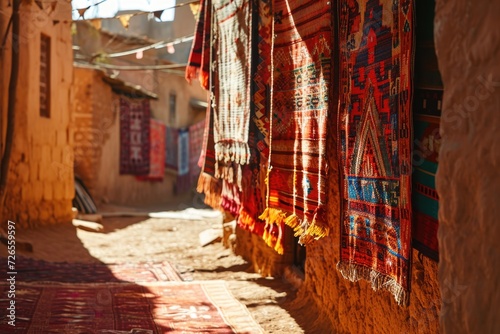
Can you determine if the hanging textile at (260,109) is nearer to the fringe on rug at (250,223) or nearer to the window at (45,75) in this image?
the fringe on rug at (250,223)

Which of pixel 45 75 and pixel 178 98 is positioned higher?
pixel 178 98

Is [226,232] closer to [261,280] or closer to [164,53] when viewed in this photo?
[261,280]

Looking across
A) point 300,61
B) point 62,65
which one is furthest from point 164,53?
point 300,61

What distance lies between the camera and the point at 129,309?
5797mm

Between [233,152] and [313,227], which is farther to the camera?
[233,152]

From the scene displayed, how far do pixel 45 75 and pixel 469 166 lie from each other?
9.62 m

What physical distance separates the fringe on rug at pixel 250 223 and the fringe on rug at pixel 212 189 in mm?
924

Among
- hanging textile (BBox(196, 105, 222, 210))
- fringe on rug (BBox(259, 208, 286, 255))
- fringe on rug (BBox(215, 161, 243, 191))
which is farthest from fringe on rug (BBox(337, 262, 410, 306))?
hanging textile (BBox(196, 105, 222, 210))

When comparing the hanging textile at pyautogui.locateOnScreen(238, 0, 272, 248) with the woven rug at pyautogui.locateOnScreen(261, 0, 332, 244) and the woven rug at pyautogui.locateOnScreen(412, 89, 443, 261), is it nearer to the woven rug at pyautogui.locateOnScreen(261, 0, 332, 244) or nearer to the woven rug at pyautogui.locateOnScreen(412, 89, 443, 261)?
the woven rug at pyautogui.locateOnScreen(261, 0, 332, 244)

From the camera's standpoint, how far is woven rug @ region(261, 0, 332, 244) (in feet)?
14.9

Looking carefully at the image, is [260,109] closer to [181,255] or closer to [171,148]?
[181,255]

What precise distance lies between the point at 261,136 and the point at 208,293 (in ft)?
5.29

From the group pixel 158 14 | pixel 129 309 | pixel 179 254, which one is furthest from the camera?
pixel 179 254

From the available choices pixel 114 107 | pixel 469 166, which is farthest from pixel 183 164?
pixel 469 166
